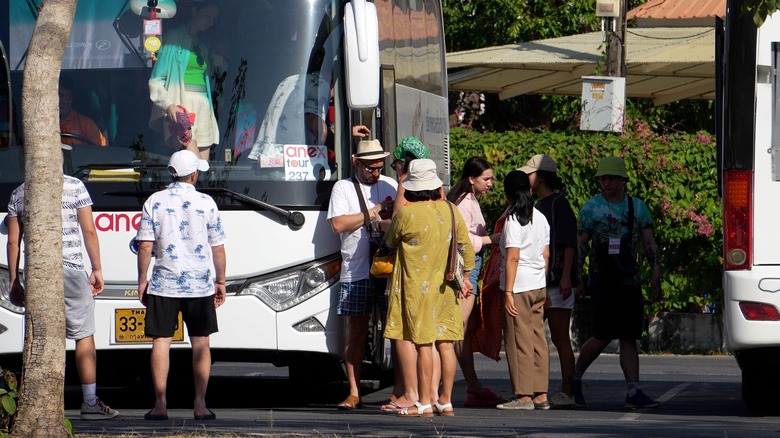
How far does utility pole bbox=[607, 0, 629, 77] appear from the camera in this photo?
52.7 feet

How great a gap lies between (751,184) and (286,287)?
9.43 ft

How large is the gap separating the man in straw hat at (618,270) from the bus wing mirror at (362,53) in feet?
5.84

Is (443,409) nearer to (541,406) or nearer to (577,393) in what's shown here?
(541,406)

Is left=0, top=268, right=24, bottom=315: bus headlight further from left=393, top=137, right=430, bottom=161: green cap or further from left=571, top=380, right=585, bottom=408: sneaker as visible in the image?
left=571, top=380, right=585, bottom=408: sneaker

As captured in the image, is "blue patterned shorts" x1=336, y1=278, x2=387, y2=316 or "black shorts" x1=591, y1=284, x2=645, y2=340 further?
"black shorts" x1=591, y1=284, x2=645, y2=340

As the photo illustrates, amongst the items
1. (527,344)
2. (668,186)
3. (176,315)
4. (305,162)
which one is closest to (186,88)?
(305,162)

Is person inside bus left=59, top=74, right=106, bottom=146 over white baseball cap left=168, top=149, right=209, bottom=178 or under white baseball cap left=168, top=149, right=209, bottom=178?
over

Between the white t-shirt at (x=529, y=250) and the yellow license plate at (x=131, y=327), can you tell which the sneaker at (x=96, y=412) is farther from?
the white t-shirt at (x=529, y=250)

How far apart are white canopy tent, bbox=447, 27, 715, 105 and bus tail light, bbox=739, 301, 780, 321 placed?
810cm

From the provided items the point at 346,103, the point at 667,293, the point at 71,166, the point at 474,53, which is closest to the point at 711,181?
the point at 667,293

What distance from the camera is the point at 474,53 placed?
18125 mm

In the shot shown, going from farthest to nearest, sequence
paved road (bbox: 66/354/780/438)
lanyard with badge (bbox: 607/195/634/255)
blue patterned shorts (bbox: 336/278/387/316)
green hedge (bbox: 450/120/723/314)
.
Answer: green hedge (bbox: 450/120/723/314), lanyard with badge (bbox: 607/195/634/255), blue patterned shorts (bbox: 336/278/387/316), paved road (bbox: 66/354/780/438)

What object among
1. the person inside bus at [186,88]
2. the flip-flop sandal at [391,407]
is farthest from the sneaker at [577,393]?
the person inside bus at [186,88]

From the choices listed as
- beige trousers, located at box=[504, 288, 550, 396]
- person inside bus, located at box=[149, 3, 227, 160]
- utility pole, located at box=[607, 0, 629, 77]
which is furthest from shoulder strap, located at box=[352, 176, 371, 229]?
utility pole, located at box=[607, 0, 629, 77]
